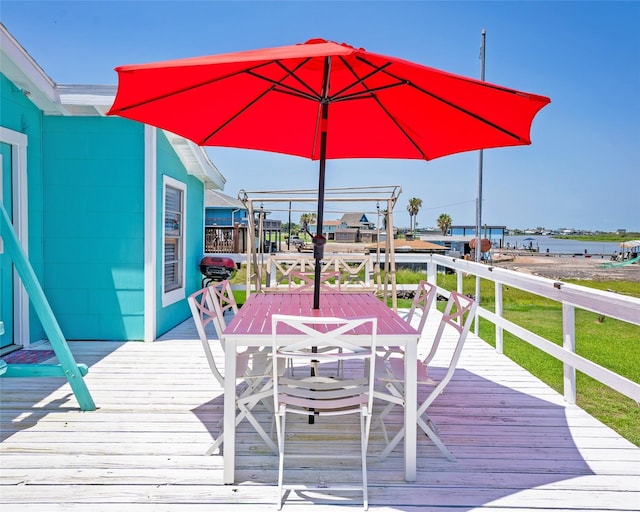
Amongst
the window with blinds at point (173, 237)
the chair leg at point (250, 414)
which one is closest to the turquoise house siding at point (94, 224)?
the window with blinds at point (173, 237)

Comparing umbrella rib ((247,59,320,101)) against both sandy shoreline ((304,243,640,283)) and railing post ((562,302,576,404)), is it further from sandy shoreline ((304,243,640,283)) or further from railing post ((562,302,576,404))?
sandy shoreline ((304,243,640,283))

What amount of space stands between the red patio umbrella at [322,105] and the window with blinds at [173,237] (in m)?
2.63

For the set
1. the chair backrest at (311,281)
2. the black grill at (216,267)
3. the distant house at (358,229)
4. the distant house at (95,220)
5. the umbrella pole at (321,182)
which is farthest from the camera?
the distant house at (358,229)

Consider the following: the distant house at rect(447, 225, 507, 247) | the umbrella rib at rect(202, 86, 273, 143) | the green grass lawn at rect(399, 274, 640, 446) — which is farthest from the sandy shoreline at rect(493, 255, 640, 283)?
the umbrella rib at rect(202, 86, 273, 143)

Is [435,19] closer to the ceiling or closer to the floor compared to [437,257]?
closer to the ceiling

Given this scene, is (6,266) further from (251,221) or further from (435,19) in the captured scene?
(435,19)

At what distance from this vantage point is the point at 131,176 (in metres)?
4.80

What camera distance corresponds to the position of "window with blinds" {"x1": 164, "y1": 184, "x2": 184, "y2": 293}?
5.50 meters

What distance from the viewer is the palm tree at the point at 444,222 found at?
67.2 metres

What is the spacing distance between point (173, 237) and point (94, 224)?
1.06m

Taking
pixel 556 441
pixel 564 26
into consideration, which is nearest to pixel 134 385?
pixel 556 441

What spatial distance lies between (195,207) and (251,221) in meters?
2.24

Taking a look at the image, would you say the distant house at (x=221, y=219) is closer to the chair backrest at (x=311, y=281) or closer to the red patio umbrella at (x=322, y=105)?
the chair backrest at (x=311, y=281)

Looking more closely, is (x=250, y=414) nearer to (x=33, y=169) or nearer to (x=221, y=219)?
(x=33, y=169)
